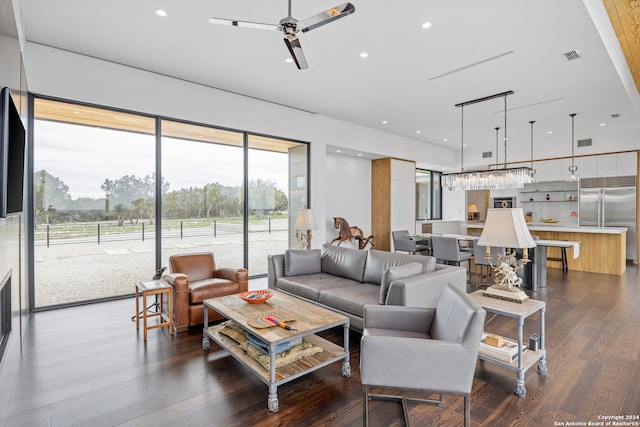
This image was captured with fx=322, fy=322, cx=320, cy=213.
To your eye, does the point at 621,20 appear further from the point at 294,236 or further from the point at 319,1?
the point at 294,236

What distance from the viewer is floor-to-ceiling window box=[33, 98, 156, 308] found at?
13.4 ft

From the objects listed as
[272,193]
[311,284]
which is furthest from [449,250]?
[272,193]

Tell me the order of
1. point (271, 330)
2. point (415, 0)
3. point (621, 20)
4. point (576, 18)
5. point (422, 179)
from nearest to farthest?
point (271, 330) → point (415, 0) → point (576, 18) → point (621, 20) → point (422, 179)

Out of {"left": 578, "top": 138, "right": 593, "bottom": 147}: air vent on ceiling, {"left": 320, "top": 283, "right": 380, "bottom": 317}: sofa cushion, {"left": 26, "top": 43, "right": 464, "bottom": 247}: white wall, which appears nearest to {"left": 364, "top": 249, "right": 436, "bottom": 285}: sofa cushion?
{"left": 320, "top": 283, "right": 380, "bottom": 317}: sofa cushion

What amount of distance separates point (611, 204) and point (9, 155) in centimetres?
1099

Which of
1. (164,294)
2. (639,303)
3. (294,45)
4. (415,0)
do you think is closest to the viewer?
(294,45)

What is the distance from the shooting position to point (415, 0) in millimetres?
3004

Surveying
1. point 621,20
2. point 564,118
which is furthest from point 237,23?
point 564,118

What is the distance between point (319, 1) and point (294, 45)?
73 cm

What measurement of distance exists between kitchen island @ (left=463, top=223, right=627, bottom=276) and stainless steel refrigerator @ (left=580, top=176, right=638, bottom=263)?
1.31m

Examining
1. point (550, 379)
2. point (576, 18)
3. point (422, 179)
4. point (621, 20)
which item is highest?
point (621, 20)

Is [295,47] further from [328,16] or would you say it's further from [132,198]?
[132,198]

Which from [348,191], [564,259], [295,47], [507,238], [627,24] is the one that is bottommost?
[564,259]

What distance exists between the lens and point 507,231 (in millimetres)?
2705
